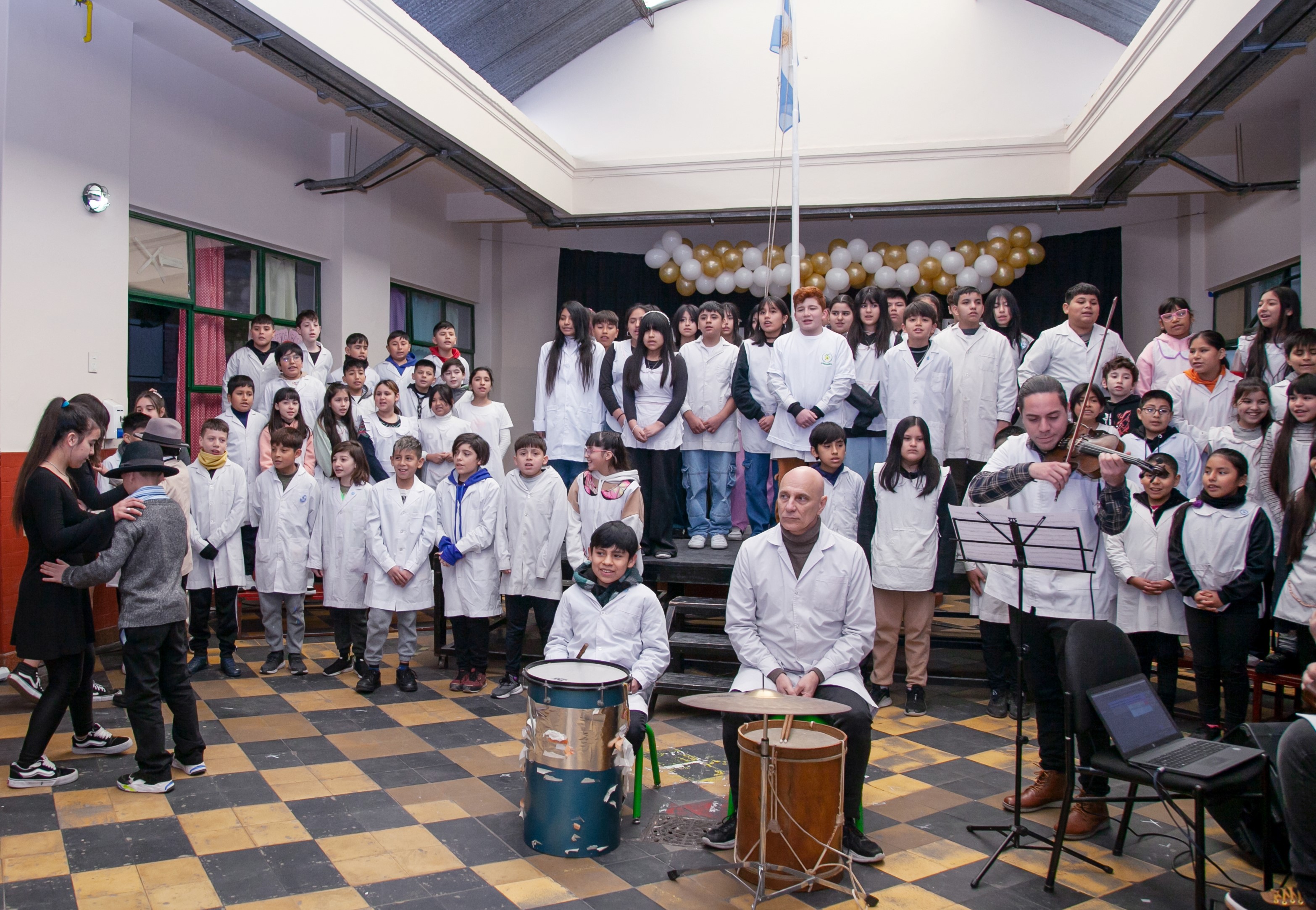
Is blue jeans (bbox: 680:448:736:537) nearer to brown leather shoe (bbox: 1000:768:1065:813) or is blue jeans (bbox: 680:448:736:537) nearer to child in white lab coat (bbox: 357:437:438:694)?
child in white lab coat (bbox: 357:437:438:694)

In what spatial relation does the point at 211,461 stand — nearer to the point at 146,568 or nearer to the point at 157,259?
the point at 146,568

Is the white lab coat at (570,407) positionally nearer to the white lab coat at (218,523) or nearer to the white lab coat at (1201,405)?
the white lab coat at (218,523)

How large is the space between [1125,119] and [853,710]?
6.28 m

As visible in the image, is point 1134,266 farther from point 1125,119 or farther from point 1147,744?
point 1147,744

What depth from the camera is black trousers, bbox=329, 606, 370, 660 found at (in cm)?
575

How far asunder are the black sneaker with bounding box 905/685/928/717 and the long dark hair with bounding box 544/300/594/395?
9.54 ft

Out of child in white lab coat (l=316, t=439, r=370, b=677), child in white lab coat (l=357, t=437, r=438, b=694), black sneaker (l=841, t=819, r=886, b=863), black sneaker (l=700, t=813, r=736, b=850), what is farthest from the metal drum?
child in white lab coat (l=316, t=439, r=370, b=677)

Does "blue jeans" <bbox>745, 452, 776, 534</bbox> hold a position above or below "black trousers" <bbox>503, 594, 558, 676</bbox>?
above

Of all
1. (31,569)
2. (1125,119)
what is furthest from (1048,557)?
(1125,119)

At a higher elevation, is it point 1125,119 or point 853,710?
point 1125,119

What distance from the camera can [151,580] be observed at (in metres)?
Answer: 3.94

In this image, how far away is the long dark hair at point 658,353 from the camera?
6.14 meters

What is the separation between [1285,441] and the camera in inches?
193

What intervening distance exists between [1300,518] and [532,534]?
153 inches
